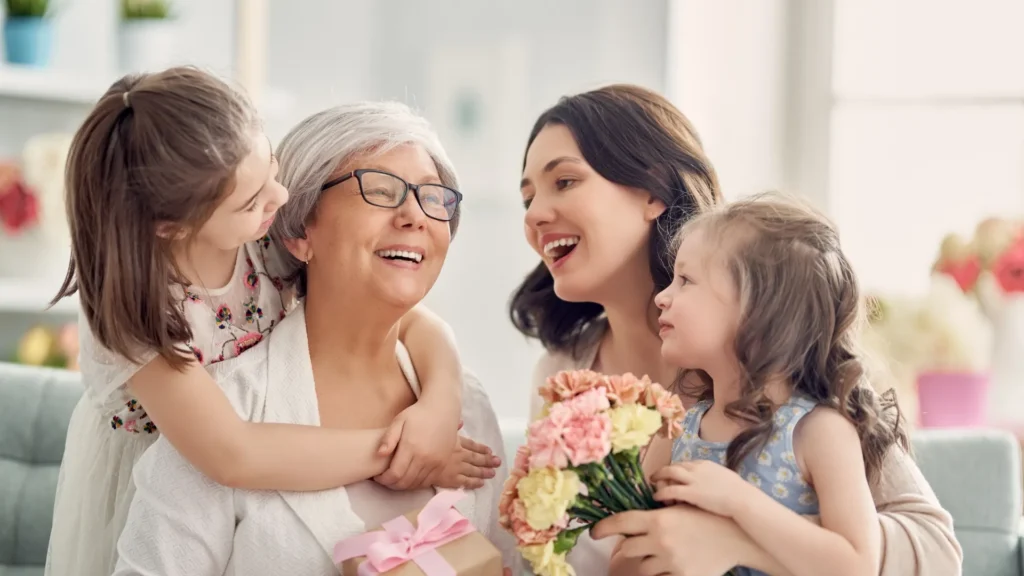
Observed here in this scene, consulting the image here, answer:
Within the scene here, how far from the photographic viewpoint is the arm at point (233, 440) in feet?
5.78

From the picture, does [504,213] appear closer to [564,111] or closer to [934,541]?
[564,111]

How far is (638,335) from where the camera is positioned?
2.38 metres

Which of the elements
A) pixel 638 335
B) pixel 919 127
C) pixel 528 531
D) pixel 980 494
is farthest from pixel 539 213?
pixel 919 127

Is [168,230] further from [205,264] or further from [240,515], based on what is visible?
[240,515]

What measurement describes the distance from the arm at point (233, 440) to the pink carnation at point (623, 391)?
1.61 ft

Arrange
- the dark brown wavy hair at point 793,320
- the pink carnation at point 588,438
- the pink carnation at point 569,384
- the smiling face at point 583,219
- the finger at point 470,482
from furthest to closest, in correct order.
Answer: the smiling face at point 583,219 → the finger at point 470,482 → the dark brown wavy hair at point 793,320 → the pink carnation at point 569,384 → the pink carnation at point 588,438

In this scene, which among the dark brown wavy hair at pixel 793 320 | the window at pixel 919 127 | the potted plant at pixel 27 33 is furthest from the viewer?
the window at pixel 919 127

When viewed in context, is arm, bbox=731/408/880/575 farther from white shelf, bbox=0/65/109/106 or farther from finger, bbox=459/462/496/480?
white shelf, bbox=0/65/109/106

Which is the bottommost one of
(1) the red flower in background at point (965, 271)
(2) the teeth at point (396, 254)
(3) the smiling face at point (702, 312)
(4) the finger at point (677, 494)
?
(4) the finger at point (677, 494)

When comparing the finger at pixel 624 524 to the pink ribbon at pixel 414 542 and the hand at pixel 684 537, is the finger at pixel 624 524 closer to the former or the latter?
the hand at pixel 684 537

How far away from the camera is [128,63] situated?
375 centimetres

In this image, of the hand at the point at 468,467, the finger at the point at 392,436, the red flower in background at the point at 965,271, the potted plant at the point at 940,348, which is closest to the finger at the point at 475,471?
the hand at the point at 468,467

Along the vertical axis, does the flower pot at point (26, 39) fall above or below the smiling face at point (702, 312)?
above

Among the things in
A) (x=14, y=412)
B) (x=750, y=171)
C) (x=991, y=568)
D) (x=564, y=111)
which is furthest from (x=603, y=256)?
(x=750, y=171)
